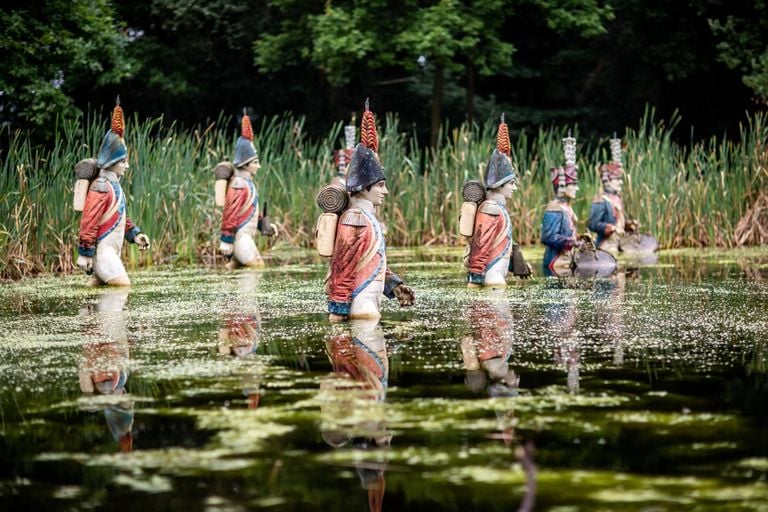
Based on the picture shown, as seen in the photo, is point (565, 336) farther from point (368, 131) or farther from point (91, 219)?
point (91, 219)

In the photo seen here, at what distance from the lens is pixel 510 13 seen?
21609mm

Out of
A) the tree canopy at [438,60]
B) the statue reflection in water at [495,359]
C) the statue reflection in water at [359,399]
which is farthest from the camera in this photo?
the tree canopy at [438,60]

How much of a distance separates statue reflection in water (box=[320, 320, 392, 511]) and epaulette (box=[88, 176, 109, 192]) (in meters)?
3.63

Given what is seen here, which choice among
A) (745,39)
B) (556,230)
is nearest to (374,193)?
(556,230)

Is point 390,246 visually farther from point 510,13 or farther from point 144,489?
point 144,489

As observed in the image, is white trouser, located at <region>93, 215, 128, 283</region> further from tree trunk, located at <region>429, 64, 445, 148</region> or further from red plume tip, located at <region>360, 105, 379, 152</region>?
tree trunk, located at <region>429, 64, 445, 148</region>

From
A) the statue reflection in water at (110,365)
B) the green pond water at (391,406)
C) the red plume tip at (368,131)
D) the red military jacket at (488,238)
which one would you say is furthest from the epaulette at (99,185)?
the red plume tip at (368,131)

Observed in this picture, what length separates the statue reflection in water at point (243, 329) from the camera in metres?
4.87

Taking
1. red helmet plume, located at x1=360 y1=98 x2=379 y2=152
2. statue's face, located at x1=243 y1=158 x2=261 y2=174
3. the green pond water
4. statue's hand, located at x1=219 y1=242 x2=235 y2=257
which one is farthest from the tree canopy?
the green pond water

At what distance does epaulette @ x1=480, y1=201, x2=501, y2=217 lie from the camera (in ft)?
29.4

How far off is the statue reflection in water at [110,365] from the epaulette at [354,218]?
1331 mm

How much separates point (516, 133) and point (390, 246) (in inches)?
350

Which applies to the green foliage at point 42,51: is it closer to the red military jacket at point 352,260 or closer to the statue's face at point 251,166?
the statue's face at point 251,166

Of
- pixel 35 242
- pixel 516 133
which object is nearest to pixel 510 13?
pixel 516 133
